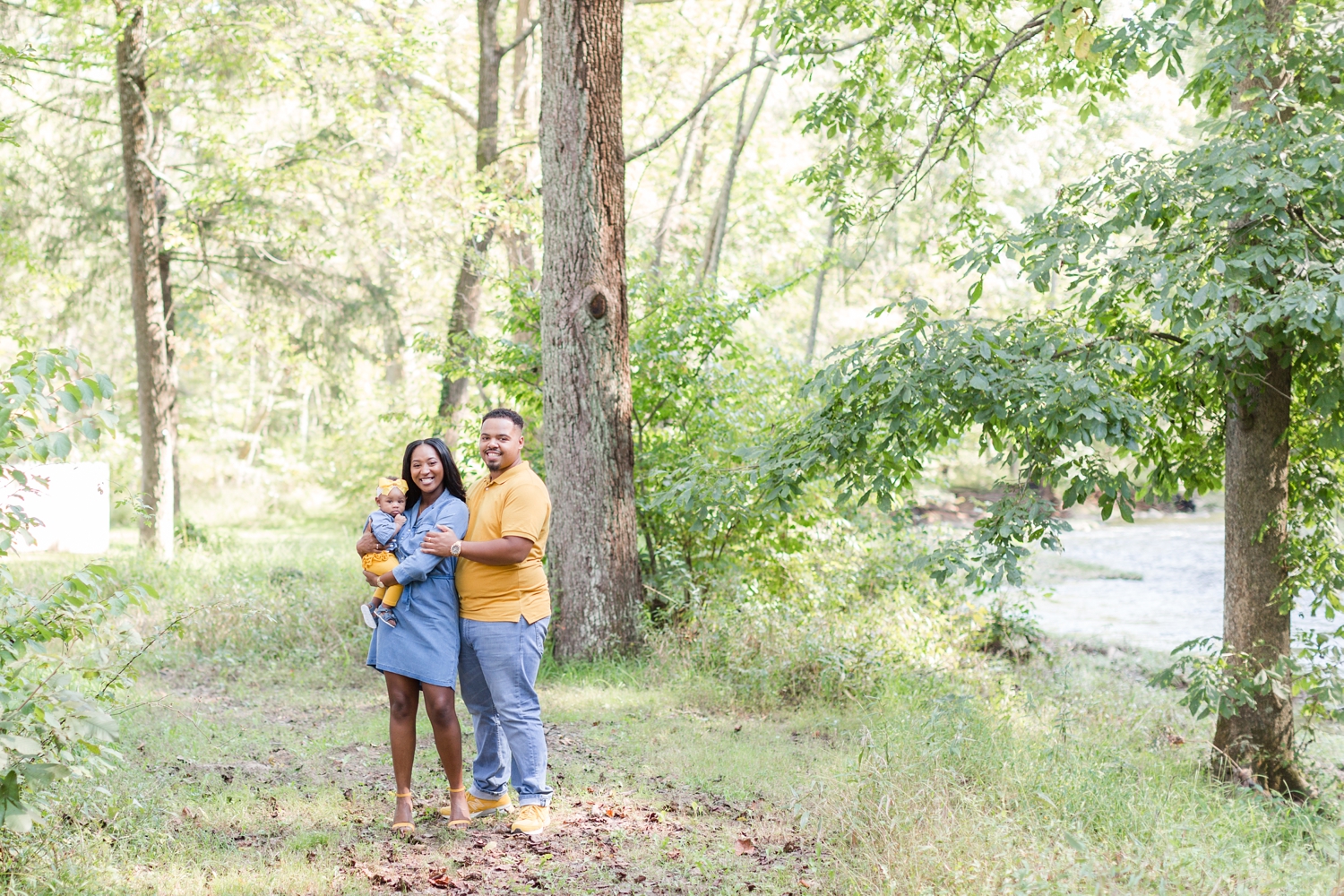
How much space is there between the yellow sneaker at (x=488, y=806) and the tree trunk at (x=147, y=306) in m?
9.82

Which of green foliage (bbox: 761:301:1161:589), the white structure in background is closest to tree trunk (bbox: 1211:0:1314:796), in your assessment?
green foliage (bbox: 761:301:1161:589)

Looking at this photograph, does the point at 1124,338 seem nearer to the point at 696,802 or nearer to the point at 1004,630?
the point at 696,802

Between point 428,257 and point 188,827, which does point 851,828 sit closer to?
point 188,827

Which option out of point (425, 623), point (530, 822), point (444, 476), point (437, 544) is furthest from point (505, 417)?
point (530, 822)

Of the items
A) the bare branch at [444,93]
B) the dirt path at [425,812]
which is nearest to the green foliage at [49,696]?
the dirt path at [425,812]

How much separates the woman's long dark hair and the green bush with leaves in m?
1.41

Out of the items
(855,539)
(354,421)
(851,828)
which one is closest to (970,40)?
(855,539)

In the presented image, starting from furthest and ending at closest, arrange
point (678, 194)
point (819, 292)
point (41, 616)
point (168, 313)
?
point (819, 292), point (678, 194), point (168, 313), point (41, 616)

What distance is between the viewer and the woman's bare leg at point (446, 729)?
4.87 meters

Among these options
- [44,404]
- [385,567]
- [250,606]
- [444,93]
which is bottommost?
[250,606]

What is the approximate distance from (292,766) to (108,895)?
212 cm

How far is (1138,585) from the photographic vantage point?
17984 mm

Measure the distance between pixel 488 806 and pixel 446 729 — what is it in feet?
1.85

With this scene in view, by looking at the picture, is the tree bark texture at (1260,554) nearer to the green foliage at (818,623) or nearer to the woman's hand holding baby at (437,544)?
the green foliage at (818,623)
